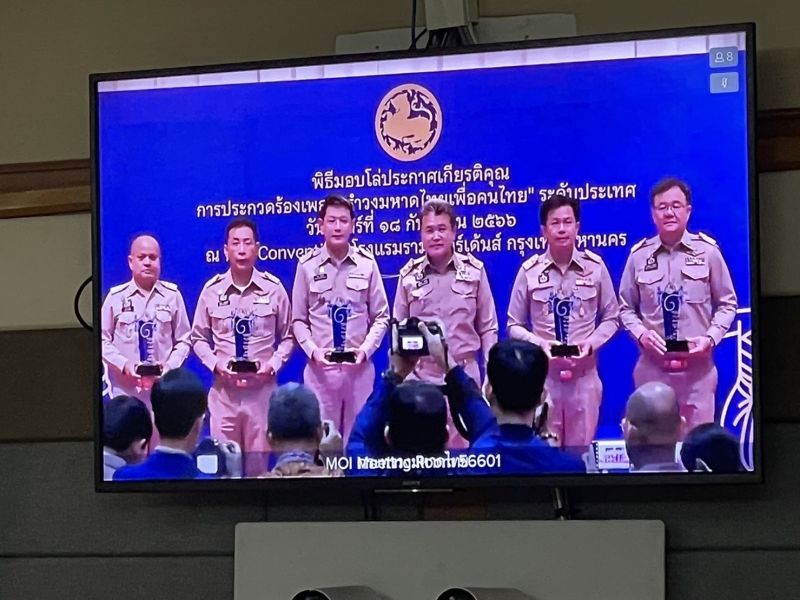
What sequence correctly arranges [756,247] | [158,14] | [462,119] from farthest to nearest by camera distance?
[158,14], [462,119], [756,247]

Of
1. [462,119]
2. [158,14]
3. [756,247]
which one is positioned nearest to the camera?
A: [756,247]

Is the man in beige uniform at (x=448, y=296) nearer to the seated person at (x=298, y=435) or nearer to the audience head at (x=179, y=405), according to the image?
the seated person at (x=298, y=435)

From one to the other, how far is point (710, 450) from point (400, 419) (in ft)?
1.69

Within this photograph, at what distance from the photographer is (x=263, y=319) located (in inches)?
82.0

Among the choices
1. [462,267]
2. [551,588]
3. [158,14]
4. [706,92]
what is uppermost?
[158,14]

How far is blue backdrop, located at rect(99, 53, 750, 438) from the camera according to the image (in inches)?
77.4

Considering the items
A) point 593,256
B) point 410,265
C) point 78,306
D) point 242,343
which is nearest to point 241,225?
point 242,343

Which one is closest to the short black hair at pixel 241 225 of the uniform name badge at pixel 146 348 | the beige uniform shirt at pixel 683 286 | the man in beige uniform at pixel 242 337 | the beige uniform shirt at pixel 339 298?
the man in beige uniform at pixel 242 337

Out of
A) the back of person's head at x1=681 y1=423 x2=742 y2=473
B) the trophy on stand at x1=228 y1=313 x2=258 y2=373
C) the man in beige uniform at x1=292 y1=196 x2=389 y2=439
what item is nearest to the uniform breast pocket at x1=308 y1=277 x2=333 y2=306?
the man in beige uniform at x1=292 y1=196 x2=389 y2=439

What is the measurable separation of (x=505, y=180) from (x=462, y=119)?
132 mm

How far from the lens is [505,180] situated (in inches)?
79.7

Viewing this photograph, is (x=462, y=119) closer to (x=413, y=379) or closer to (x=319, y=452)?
(x=413, y=379)

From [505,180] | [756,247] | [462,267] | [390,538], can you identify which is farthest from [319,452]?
[756,247]

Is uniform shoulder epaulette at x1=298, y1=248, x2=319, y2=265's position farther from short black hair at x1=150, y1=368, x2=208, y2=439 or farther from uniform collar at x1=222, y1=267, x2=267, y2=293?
short black hair at x1=150, y1=368, x2=208, y2=439
